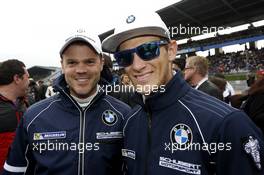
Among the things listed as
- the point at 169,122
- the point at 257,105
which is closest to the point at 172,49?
the point at 169,122

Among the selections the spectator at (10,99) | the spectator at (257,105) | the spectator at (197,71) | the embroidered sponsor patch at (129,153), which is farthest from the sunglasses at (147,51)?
the spectator at (197,71)

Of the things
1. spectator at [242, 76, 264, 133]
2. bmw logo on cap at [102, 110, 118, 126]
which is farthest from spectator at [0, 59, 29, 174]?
spectator at [242, 76, 264, 133]

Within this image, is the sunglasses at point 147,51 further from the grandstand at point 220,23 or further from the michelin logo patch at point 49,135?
the grandstand at point 220,23

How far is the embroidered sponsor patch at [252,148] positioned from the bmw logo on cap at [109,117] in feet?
3.30

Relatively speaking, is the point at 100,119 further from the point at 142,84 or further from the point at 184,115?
the point at 184,115

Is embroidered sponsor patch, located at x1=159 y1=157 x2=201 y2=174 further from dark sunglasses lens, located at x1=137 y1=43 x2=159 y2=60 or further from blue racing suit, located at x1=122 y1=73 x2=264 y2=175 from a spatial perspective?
dark sunglasses lens, located at x1=137 y1=43 x2=159 y2=60

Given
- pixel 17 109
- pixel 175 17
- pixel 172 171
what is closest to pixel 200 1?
pixel 175 17

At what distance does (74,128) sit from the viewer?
2.09m

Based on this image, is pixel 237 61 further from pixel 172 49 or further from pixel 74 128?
pixel 74 128

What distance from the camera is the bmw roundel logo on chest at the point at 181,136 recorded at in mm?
1612

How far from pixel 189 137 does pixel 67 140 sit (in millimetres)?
874

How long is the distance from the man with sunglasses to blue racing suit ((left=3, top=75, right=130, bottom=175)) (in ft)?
0.68

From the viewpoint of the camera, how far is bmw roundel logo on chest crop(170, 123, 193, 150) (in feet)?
5.29

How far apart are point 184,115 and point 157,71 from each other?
32cm
